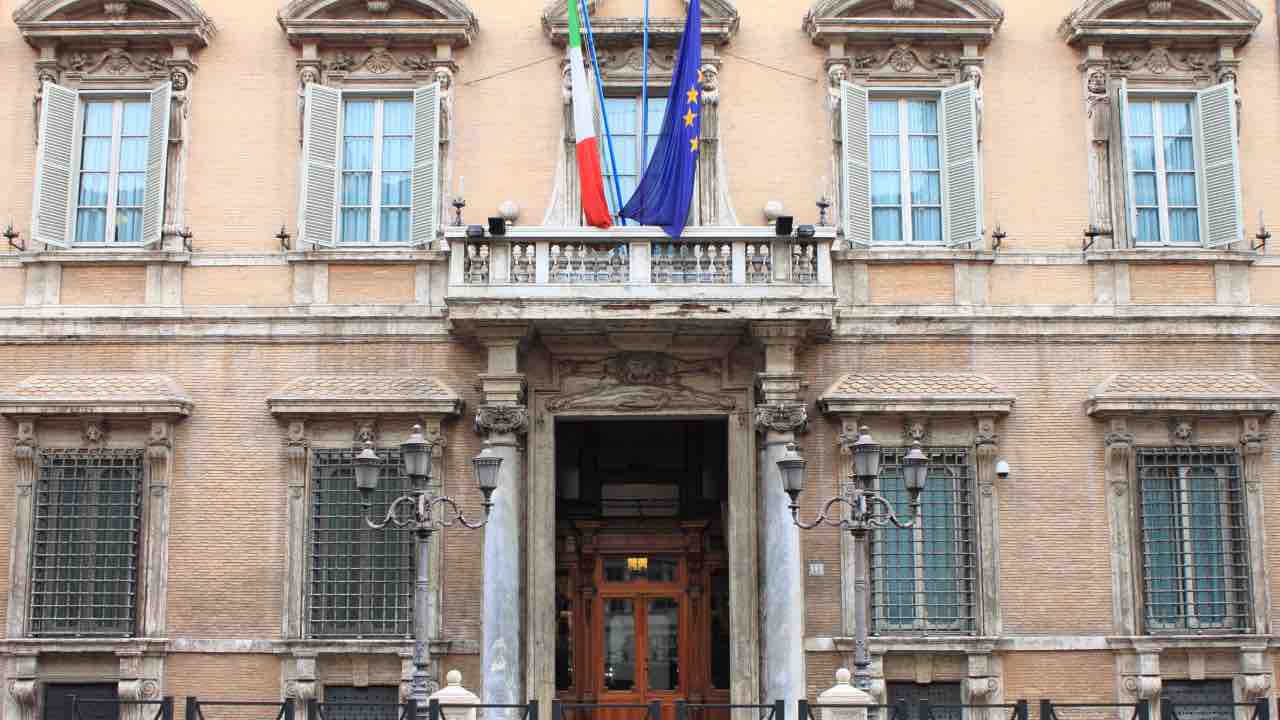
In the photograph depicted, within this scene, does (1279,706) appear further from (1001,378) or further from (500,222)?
(500,222)

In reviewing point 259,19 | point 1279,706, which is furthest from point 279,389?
point 1279,706

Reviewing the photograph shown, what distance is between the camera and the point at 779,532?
62.3 ft

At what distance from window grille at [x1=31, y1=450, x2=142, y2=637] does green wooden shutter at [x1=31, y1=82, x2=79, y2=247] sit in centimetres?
289

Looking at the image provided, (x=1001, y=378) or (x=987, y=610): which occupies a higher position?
(x=1001, y=378)

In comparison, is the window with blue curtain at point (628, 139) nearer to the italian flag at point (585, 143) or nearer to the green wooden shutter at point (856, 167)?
the italian flag at point (585, 143)

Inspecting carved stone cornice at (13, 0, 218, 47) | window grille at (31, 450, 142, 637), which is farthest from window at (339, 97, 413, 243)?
window grille at (31, 450, 142, 637)

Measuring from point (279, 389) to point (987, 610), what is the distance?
9.34m

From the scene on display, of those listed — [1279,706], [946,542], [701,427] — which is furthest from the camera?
[701,427]

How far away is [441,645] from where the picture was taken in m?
19.3

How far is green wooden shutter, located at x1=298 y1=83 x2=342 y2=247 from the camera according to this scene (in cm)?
2027

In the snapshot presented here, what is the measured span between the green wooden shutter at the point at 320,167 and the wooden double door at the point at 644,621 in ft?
20.5

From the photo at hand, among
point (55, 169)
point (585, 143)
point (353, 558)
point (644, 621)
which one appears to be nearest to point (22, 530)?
point (353, 558)

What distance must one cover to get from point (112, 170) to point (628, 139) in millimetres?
6869

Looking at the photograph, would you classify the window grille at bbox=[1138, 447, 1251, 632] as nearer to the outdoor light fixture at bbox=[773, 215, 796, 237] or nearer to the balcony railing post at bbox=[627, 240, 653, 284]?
the outdoor light fixture at bbox=[773, 215, 796, 237]
